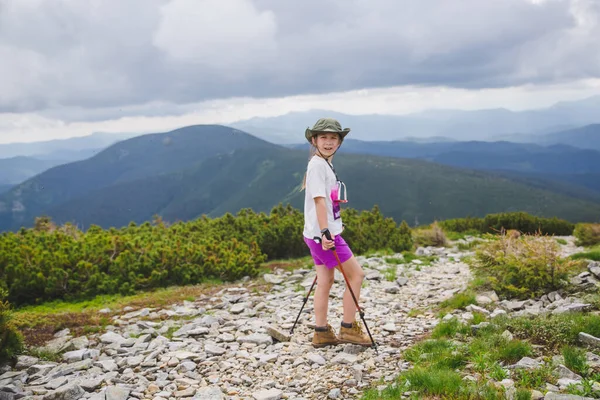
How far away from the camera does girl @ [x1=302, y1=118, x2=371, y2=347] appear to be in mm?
6410

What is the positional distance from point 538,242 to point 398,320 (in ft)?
11.8

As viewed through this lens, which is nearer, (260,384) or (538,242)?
(260,384)

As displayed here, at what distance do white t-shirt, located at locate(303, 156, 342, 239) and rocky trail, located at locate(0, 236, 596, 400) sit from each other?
181 centimetres

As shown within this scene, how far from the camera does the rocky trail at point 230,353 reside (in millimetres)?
5867

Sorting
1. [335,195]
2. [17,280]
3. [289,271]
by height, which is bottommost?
[289,271]

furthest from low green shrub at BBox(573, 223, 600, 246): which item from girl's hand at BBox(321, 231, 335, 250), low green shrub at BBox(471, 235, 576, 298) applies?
girl's hand at BBox(321, 231, 335, 250)

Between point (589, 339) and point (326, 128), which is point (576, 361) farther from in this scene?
point (326, 128)

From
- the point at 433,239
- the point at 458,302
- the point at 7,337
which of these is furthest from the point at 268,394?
the point at 433,239

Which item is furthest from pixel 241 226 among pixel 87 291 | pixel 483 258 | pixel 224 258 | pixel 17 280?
pixel 483 258

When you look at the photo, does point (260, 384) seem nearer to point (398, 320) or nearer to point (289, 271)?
point (398, 320)

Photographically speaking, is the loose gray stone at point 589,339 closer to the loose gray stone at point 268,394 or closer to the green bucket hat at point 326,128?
the loose gray stone at point 268,394

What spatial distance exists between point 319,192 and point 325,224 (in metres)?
0.44

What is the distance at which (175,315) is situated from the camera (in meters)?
9.48

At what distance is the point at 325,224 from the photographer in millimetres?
6332
